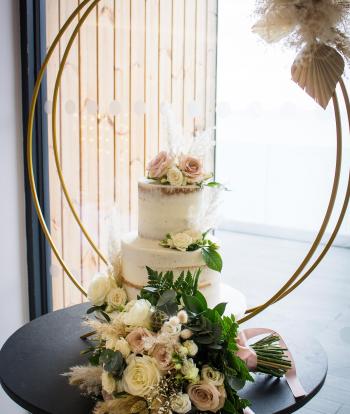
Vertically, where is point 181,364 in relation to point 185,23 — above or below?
below

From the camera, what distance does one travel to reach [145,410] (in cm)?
120

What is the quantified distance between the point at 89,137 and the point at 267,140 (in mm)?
2424

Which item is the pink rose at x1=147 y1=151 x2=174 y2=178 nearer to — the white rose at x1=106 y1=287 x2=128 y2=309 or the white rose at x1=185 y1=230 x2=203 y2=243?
the white rose at x1=185 y1=230 x2=203 y2=243

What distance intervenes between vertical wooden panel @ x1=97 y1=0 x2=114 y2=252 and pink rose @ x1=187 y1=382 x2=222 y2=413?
127cm

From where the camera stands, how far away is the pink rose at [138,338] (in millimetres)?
1226

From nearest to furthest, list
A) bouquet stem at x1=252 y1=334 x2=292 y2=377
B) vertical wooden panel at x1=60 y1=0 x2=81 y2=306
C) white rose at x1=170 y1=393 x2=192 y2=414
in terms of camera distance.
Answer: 1. white rose at x1=170 y1=393 x2=192 y2=414
2. bouquet stem at x1=252 y1=334 x2=292 y2=377
3. vertical wooden panel at x1=60 y1=0 x2=81 y2=306

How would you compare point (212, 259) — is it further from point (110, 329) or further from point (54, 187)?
point (54, 187)

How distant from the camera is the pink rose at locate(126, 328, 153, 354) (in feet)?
4.02

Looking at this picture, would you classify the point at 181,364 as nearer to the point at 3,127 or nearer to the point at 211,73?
the point at 3,127

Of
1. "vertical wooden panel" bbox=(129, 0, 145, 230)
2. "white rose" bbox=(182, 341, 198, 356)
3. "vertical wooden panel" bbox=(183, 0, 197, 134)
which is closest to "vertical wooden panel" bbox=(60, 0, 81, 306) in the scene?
"vertical wooden panel" bbox=(129, 0, 145, 230)

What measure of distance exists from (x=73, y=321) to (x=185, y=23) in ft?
4.79

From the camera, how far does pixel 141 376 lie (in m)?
1.19

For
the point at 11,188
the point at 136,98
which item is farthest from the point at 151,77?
the point at 11,188

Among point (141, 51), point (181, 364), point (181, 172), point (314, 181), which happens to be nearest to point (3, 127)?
point (141, 51)
